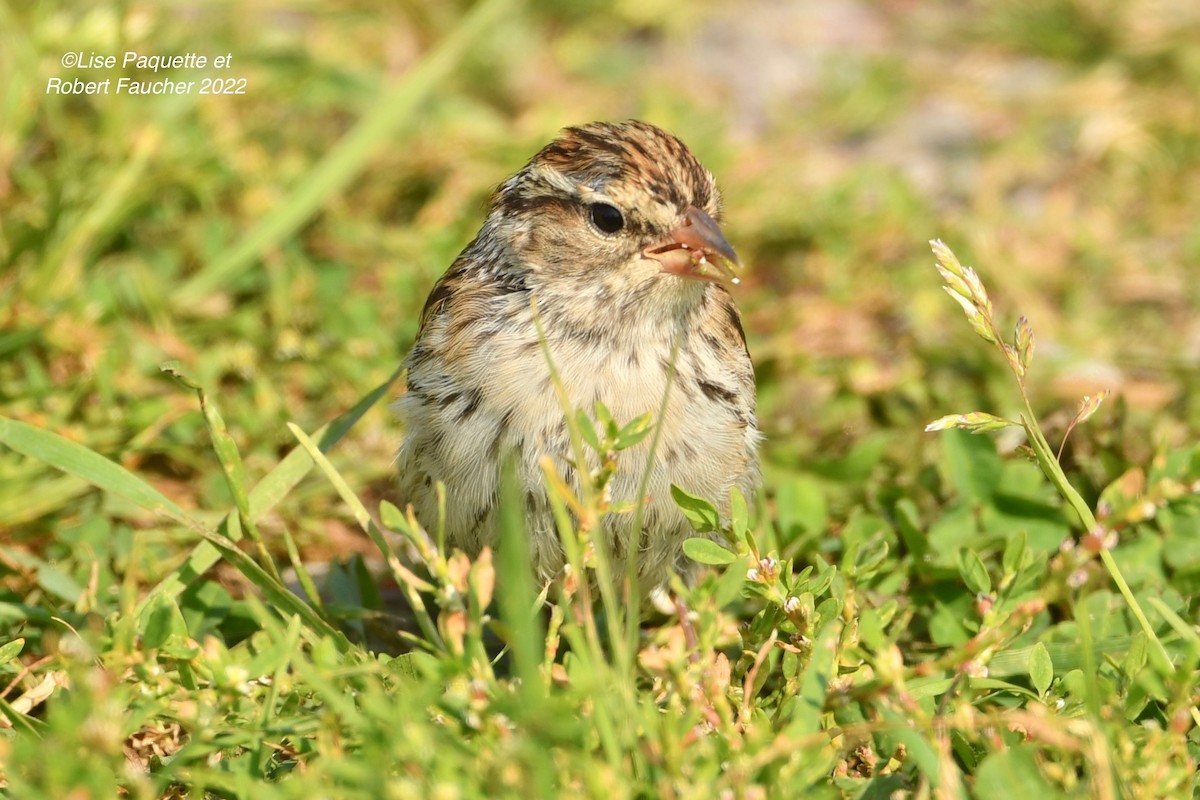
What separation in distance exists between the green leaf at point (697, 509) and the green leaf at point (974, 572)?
20.7 inches

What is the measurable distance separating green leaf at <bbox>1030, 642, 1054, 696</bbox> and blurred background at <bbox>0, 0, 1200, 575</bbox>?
41.0 inches

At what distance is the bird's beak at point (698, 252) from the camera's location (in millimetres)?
3166

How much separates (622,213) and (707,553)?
2.82 feet

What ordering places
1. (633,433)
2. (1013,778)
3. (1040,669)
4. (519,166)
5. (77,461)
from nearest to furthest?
(1013,778) < (633,433) < (1040,669) < (77,461) < (519,166)

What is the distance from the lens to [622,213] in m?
3.29

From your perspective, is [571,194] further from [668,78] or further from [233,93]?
[668,78]

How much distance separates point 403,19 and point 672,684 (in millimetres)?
4671

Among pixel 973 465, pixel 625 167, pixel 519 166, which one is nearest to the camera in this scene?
pixel 625 167

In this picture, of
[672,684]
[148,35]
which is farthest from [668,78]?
[672,684]

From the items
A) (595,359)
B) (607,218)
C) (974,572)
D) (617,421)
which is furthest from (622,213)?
(974,572)

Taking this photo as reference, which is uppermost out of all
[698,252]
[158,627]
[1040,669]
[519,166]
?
[519,166]

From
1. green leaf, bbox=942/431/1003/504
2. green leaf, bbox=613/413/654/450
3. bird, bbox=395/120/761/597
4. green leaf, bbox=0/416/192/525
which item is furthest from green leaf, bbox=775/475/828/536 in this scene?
green leaf, bbox=0/416/192/525

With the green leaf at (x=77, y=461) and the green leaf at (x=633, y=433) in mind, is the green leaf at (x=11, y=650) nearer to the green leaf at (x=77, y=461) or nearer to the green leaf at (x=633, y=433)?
the green leaf at (x=77, y=461)

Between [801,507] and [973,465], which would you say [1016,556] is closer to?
[973,465]
